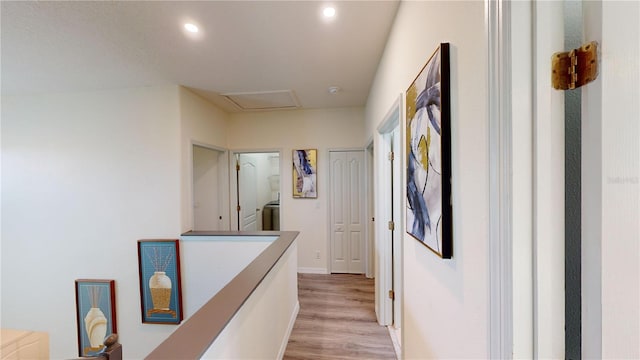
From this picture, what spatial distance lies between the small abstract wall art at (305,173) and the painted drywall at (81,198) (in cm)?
165

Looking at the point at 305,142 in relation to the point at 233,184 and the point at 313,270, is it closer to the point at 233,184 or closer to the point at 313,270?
the point at 233,184

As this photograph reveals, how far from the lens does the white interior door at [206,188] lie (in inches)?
153

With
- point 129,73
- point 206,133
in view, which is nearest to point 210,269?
point 206,133

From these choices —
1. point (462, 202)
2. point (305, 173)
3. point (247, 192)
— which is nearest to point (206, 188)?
point (247, 192)

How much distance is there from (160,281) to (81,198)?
4.73ft

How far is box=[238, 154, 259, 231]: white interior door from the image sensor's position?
160 inches

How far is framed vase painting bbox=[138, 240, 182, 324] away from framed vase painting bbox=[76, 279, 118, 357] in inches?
15.7

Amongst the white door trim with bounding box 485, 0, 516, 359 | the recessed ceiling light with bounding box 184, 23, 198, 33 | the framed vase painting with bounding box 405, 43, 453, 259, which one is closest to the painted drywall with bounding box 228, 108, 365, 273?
the recessed ceiling light with bounding box 184, 23, 198, 33

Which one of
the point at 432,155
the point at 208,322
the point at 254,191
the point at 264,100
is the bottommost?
the point at 208,322

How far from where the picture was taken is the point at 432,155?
38.0 inches

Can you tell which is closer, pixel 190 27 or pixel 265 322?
pixel 265 322

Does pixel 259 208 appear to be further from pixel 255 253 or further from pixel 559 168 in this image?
pixel 559 168

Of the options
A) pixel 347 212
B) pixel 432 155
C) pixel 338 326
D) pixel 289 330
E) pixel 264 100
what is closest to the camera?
pixel 432 155
